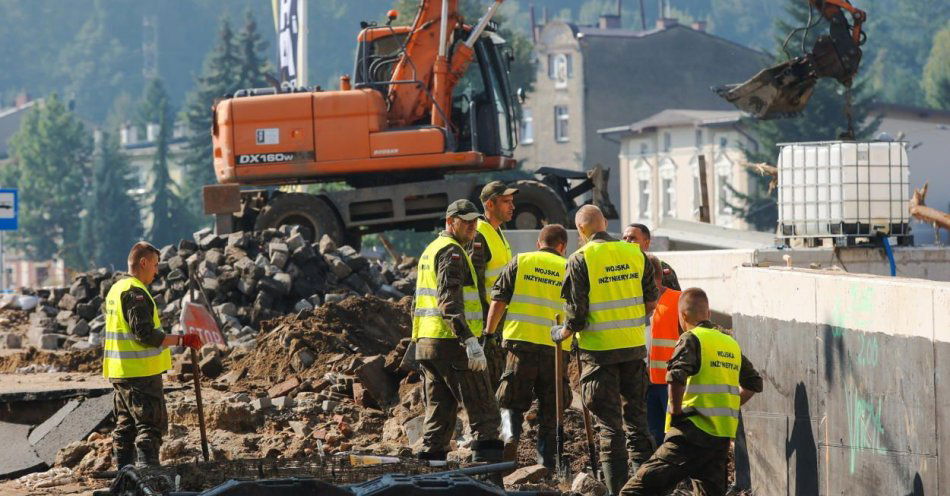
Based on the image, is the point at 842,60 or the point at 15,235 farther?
the point at 15,235

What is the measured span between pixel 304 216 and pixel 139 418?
1301cm

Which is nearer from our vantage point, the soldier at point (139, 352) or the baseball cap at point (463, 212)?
the baseball cap at point (463, 212)

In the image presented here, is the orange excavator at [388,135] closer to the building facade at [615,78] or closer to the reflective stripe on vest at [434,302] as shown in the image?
the reflective stripe on vest at [434,302]

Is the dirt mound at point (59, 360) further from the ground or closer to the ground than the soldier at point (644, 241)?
closer to the ground

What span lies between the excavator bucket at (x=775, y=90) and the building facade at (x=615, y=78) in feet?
223

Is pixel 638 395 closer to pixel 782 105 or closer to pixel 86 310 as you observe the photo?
pixel 782 105

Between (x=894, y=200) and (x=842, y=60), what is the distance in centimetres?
448

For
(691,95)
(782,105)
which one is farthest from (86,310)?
(691,95)

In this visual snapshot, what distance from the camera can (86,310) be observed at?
22.9 meters

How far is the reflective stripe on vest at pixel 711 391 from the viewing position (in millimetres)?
9250

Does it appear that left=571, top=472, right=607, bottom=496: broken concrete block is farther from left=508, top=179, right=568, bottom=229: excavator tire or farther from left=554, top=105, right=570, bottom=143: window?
left=554, top=105, right=570, bottom=143: window

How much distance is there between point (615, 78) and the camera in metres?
90.8

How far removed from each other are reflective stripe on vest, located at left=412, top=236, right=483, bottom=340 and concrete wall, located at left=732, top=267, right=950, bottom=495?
5.92ft

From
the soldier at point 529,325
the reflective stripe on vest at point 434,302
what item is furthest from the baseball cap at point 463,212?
the soldier at point 529,325
